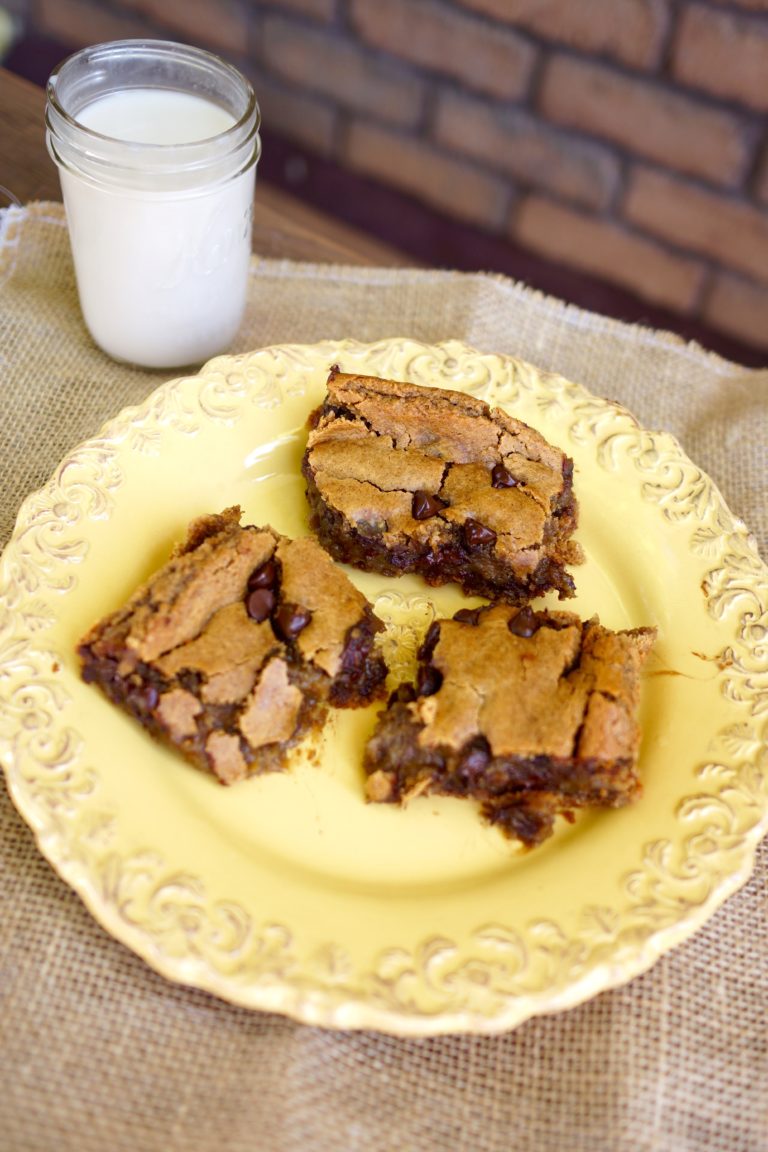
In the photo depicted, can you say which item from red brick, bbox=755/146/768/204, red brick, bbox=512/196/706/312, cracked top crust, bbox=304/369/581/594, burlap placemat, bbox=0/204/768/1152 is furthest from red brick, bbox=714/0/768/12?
burlap placemat, bbox=0/204/768/1152

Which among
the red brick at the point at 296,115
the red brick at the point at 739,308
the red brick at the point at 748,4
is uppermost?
the red brick at the point at 748,4

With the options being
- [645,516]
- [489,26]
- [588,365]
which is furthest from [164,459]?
[489,26]

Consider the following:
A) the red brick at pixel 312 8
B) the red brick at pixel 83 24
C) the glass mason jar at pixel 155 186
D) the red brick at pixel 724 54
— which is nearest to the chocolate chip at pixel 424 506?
the glass mason jar at pixel 155 186

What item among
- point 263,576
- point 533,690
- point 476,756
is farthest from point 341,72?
point 476,756

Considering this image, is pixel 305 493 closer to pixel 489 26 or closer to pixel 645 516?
pixel 645 516

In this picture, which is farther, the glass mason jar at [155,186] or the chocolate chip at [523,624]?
the glass mason jar at [155,186]

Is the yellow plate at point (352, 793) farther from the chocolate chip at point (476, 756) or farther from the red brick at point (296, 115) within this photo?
the red brick at point (296, 115)

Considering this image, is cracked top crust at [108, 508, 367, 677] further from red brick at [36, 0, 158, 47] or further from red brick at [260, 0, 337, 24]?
red brick at [36, 0, 158, 47]
